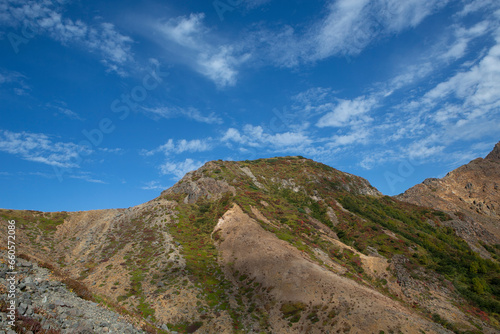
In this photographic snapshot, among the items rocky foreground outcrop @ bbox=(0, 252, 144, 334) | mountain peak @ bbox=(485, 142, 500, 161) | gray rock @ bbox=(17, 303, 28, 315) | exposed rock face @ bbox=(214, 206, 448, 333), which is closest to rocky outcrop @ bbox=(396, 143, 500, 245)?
mountain peak @ bbox=(485, 142, 500, 161)

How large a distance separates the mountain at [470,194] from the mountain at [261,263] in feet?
57.2

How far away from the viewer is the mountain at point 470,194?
106738mm

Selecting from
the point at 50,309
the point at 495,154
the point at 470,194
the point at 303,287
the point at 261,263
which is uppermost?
the point at 495,154

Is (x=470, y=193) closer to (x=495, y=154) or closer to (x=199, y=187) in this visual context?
(x=495, y=154)

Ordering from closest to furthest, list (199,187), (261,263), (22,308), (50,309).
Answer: (22,308) → (50,309) → (261,263) → (199,187)

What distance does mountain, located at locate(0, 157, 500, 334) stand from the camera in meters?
37.6

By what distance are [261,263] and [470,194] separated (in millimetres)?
136253

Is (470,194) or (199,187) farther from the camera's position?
(470,194)

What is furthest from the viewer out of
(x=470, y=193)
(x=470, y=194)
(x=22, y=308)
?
(x=470, y=193)

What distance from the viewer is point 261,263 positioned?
51281mm

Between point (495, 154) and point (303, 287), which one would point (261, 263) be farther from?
point (495, 154)

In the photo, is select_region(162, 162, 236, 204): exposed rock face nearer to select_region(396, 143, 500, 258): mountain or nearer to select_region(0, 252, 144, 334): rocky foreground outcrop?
select_region(0, 252, 144, 334): rocky foreground outcrop

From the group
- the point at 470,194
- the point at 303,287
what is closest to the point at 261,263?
the point at 303,287

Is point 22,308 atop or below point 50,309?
atop
